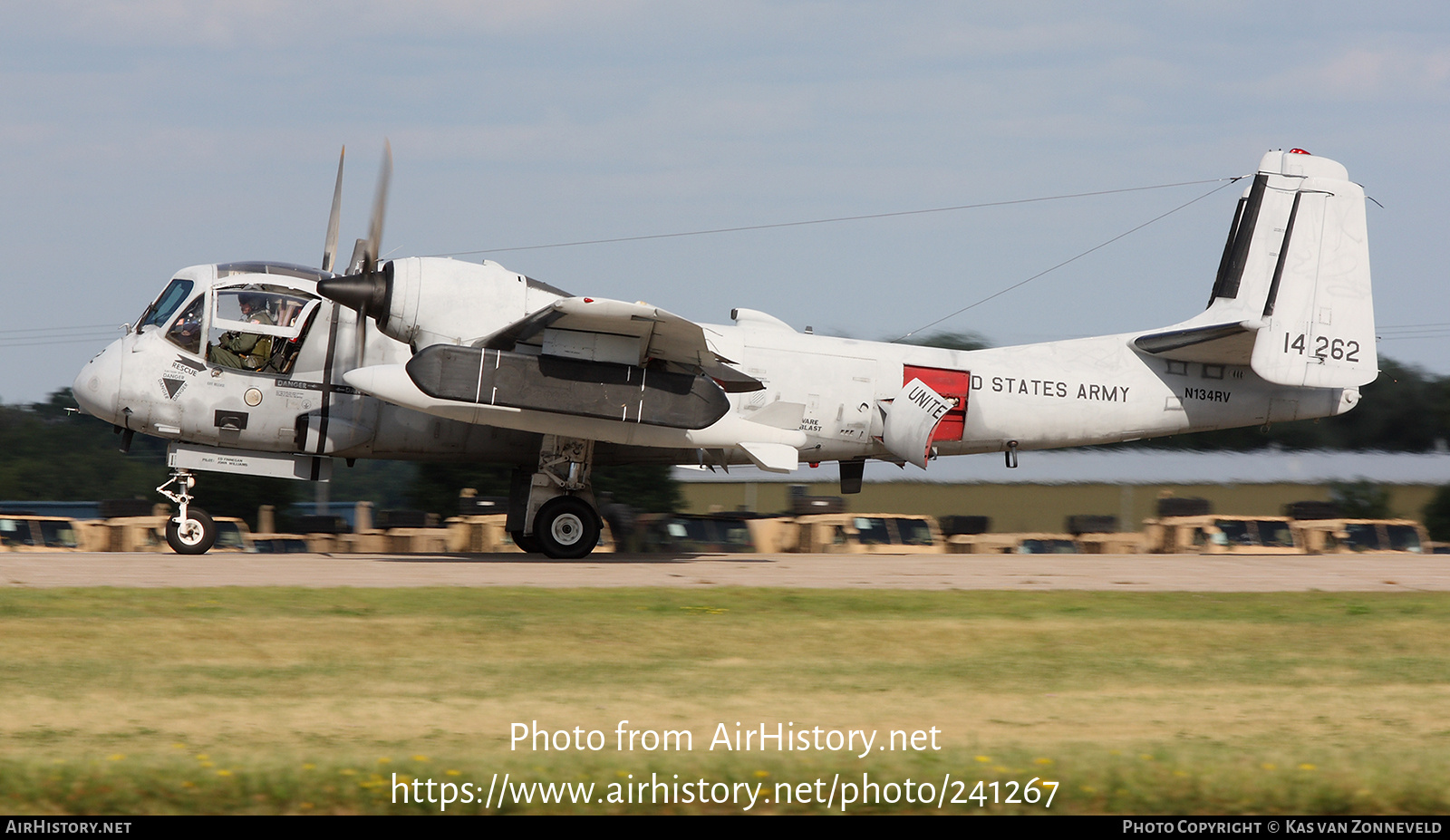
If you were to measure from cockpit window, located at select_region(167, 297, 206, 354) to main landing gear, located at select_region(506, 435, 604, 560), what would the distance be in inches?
194

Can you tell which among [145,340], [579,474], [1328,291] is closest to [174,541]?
[145,340]

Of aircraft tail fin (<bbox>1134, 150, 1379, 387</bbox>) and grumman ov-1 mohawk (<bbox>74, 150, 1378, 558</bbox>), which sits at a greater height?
aircraft tail fin (<bbox>1134, 150, 1379, 387</bbox>)

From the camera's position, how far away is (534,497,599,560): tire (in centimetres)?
1797

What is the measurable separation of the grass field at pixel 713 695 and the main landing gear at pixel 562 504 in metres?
4.04

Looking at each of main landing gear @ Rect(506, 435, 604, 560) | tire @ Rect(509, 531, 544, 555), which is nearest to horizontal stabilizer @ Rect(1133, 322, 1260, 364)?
main landing gear @ Rect(506, 435, 604, 560)

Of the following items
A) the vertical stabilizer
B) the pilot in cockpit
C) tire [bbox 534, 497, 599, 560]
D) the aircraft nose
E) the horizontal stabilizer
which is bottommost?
tire [bbox 534, 497, 599, 560]

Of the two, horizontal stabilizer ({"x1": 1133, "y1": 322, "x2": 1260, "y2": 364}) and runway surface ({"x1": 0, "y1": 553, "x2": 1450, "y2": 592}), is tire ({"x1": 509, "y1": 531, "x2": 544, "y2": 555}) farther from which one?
horizontal stabilizer ({"x1": 1133, "y1": 322, "x2": 1260, "y2": 364})

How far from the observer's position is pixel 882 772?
6.86m

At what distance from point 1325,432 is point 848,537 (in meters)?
12.6

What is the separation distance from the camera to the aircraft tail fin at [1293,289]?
1973cm

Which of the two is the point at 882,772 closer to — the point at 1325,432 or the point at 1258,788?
the point at 1258,788

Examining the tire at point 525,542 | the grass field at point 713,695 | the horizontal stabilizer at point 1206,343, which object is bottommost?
the grass field at point 713,695

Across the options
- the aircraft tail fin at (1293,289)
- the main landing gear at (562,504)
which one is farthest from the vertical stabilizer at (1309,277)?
the main landing gear at (562,504)

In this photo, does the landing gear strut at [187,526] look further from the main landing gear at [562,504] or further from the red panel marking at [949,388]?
the red panel marking at [949,388]
